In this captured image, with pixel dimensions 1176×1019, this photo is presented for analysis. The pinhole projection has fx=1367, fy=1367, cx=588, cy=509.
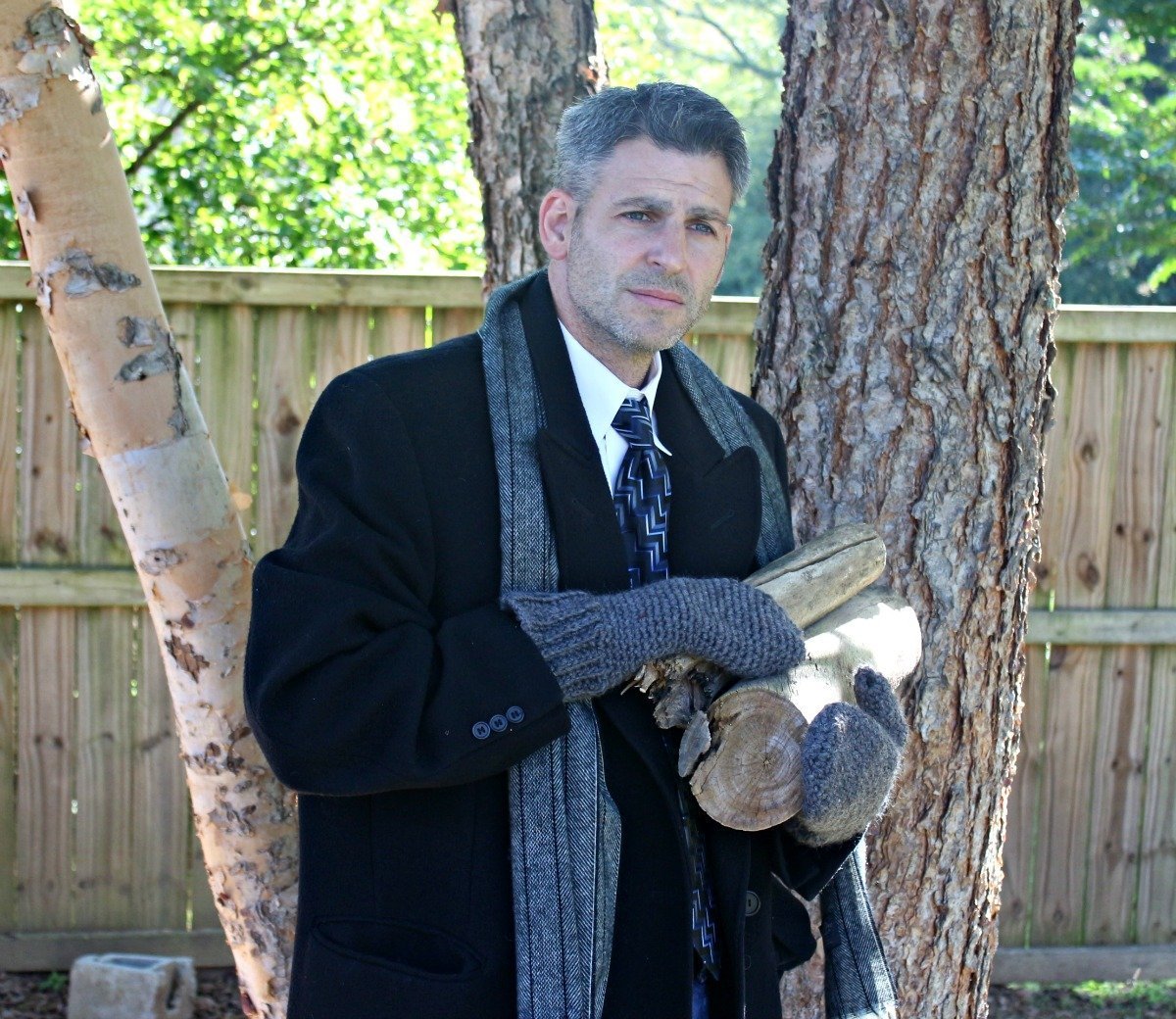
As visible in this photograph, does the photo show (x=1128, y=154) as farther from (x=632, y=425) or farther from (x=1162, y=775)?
(x=632, y=425)

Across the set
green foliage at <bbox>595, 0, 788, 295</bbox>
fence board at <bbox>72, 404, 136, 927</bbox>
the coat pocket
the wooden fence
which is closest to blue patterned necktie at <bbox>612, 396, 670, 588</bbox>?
the coat pocket

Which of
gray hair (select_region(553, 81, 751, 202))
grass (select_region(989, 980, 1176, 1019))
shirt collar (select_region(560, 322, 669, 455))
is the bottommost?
grass (select_region(989, 980, 1176, 1019))

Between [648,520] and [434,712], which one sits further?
[648,520]

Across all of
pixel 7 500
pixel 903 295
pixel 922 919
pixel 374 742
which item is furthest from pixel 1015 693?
pixel 7 500

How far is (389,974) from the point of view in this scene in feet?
6.32

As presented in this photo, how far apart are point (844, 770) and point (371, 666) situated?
704 millimetres

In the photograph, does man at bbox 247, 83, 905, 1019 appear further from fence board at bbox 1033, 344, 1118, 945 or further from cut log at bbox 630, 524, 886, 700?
fence board at bbox 1033, 344, 1118, 945

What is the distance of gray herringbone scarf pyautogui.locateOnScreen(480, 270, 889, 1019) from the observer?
1.94 meters

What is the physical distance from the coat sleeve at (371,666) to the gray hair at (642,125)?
623 mm

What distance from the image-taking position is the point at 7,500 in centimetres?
401

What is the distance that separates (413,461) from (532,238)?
5.20 feet

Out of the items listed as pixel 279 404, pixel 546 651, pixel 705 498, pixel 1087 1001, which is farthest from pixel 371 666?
pixel 1087 1001

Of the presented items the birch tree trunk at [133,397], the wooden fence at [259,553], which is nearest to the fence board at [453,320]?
the wooden fence at [259,553]

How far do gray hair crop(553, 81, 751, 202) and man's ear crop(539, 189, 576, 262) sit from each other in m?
0.02
